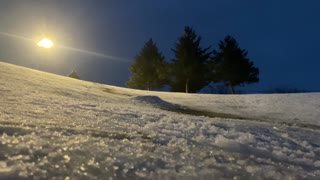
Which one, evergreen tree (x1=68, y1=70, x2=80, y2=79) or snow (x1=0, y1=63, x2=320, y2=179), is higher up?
evergreen tree (x1=68, y1=70, x2=80, y2=79)

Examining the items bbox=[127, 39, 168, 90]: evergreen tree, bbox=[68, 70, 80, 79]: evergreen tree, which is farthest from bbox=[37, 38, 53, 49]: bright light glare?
bbox=[127, 39, 168, 90]: evergreen tree

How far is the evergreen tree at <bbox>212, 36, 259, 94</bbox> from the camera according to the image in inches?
1404

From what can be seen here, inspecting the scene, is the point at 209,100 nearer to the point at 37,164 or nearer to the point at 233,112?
the point at 233,112

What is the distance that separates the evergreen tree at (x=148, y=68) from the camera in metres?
41.7

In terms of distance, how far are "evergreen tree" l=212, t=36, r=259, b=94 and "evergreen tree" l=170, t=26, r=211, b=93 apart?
1.09 metres

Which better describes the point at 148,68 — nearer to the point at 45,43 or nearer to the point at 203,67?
the point at 203,67

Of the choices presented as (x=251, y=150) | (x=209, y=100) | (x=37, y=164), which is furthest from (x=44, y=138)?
(x=209, y=100)

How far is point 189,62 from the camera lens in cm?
3609

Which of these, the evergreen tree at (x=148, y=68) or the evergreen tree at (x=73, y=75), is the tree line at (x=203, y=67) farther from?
the evergreen tree at (x=73, y=75)

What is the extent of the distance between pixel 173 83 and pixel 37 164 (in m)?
35.3

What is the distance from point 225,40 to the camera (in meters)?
37.3

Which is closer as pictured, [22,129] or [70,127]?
[22,129]

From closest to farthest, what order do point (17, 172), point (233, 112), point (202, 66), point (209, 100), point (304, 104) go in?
1. point (17, 172)
2. point (233, 112)
3. point (304, 104)
4. point (209, 100)
5. point (202, 66)

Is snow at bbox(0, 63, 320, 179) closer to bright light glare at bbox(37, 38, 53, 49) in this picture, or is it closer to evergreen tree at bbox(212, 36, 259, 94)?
bright light glare at bbox(37, 38, 53, 49)
